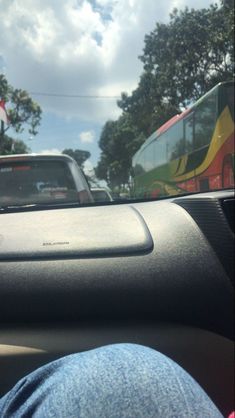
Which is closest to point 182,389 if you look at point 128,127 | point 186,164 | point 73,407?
point 73,407

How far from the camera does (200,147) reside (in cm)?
1320

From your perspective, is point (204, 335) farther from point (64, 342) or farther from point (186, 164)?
point (186, 164)

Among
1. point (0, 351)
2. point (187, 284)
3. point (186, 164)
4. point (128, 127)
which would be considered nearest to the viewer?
point (0, 351)

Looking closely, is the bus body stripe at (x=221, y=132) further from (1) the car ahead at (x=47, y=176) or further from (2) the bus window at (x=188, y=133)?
(1) the car ahead at (x=47, y=176)

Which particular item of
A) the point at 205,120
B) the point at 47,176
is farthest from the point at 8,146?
the point at 47,176

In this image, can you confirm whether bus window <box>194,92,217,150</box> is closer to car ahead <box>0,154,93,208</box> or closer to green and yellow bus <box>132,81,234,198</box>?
green and yellow bus <box>132,81,234,198</box>

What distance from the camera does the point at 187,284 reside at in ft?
6.35

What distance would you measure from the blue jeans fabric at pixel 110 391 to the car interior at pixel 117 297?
66 centimetres

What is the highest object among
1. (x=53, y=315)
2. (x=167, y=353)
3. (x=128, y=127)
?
(x=128, y=127)

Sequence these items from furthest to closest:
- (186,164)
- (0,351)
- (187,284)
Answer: (186,164)
(187,284)
(0,351)

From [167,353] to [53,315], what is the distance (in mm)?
409

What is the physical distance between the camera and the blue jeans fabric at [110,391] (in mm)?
1046

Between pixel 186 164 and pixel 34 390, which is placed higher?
pixel 186 164

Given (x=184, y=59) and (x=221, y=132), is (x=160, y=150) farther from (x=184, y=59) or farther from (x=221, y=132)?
(x=184, y=59)
